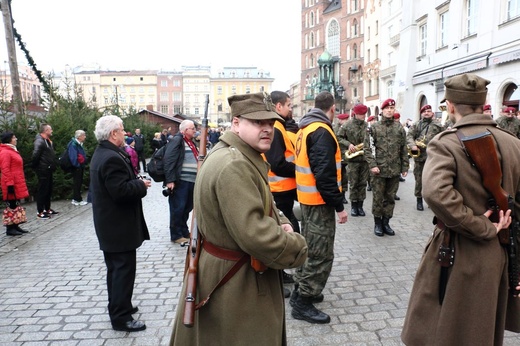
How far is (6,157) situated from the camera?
7660 mm

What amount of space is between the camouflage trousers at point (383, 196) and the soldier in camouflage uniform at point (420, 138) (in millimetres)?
2163

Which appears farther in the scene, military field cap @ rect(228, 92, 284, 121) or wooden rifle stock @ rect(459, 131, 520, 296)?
wooden rifle stock @ rect(459, 131, 520, 296)

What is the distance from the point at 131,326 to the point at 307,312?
167 centimetres

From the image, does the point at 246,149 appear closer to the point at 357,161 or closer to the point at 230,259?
the point at 230,259

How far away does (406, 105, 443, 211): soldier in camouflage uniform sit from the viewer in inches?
358

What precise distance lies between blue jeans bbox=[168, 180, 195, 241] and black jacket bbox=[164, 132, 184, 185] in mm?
177

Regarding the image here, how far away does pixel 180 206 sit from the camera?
6.99 m

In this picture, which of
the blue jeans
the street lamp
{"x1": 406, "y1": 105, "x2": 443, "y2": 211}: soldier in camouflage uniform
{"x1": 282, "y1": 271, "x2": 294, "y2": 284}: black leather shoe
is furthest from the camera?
the street lamp

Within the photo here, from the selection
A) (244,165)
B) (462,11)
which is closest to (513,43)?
(462,11)

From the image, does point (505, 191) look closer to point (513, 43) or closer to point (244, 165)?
point (244, 165)

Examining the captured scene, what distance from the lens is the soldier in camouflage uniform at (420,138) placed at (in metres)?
9.09

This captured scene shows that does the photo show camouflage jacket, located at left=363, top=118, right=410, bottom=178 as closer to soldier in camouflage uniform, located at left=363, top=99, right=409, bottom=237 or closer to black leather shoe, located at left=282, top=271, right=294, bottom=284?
soldier in camouflage uniform, located at left=363, top=99, right=409, bottom=237

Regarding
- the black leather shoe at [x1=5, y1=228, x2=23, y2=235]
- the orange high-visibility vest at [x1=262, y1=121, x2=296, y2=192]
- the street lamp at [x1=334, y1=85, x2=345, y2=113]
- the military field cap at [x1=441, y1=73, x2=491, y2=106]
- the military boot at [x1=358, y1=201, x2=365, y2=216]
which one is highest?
the street lamp at [x1=334, y1=85, x2=345, y2=113]

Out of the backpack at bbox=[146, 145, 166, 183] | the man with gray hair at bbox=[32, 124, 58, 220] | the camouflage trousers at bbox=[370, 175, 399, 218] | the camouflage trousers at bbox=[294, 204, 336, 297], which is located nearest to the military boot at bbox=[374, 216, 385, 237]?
the camouflage trousers at bbox=[370, 175, 399, 218]
